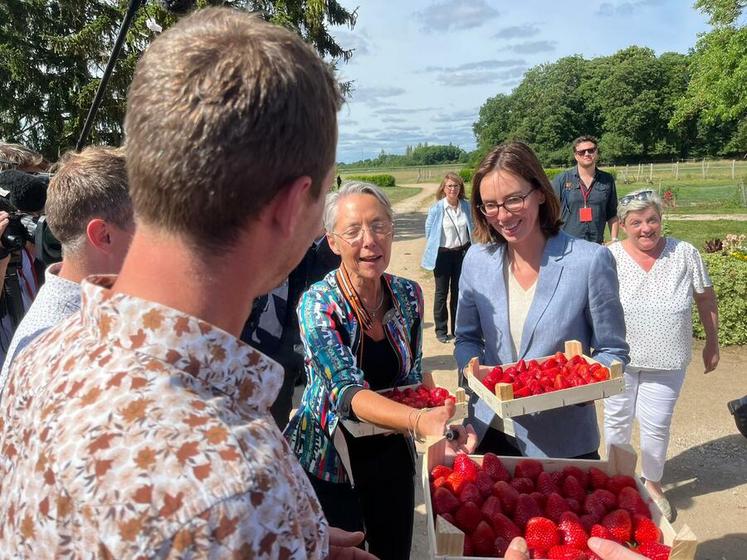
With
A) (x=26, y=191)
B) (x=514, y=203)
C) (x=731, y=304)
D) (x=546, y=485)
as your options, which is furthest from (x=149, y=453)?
(x=731, y=304)

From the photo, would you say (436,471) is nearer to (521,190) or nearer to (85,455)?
(521,190)

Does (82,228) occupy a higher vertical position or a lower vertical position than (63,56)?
lower

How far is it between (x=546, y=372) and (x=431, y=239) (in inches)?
211

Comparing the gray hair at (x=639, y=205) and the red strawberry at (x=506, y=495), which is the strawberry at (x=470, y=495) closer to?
the red strawberry at (x=506, y=495)

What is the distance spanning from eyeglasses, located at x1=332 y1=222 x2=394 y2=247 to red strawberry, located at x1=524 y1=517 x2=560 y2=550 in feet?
4.04

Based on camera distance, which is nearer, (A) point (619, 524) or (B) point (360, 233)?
(A) point (619, 524)

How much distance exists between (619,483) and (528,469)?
328 mm

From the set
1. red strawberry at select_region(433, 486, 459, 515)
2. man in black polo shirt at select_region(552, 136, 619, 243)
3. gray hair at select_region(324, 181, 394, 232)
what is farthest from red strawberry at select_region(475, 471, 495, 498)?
man in black polo shirt at select_region(552, 136, 619, 243)

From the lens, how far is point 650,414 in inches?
157

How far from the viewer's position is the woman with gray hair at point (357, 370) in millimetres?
2395

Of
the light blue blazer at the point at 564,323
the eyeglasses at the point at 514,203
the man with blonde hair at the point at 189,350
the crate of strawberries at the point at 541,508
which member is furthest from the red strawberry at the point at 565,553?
the eyeglasses at the point at 514,203

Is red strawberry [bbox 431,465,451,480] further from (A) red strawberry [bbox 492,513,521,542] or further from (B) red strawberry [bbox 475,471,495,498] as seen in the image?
(A) red strawberry [bbox 492,513,521,542]

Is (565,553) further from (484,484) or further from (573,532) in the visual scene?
(484,484)

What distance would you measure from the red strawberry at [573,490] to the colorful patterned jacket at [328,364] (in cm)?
82
